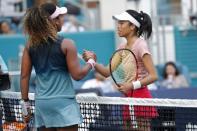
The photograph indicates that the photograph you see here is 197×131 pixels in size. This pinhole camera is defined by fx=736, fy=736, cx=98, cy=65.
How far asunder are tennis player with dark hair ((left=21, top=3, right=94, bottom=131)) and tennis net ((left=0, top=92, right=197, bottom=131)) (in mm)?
524

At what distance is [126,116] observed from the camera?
20.5ft

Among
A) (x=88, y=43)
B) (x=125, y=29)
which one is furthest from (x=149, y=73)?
(x=88, y=43)

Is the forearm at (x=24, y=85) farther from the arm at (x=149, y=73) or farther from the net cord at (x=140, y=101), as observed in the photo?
the arm at (x=149, y=73)

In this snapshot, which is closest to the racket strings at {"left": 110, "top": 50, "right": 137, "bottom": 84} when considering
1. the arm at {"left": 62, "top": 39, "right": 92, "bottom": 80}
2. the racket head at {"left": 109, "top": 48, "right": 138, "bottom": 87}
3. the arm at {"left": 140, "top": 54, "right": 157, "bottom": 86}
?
the racket head at {"left": 109, "top": 48, "right": 138, "bottom": 87}

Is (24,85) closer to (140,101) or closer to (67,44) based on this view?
(67,44)

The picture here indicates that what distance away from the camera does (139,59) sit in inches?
249

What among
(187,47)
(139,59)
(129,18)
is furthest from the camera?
(187,47)

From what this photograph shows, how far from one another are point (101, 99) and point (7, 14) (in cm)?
1086

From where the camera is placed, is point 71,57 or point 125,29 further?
point 125,29

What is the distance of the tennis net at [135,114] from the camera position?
6000 millimetres

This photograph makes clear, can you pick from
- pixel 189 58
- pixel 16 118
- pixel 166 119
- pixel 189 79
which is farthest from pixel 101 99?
pixel 189 58

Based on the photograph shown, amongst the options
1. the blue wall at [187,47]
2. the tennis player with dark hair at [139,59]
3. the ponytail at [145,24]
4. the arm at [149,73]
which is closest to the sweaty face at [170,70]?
the blue wall at [187,47]

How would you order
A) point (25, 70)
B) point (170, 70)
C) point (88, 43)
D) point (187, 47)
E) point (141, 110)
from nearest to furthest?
point (25, 70) < point (141, 110) < point (170, 70) < point (88, 43) < point (187, 47)

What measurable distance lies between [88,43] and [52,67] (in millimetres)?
8958
